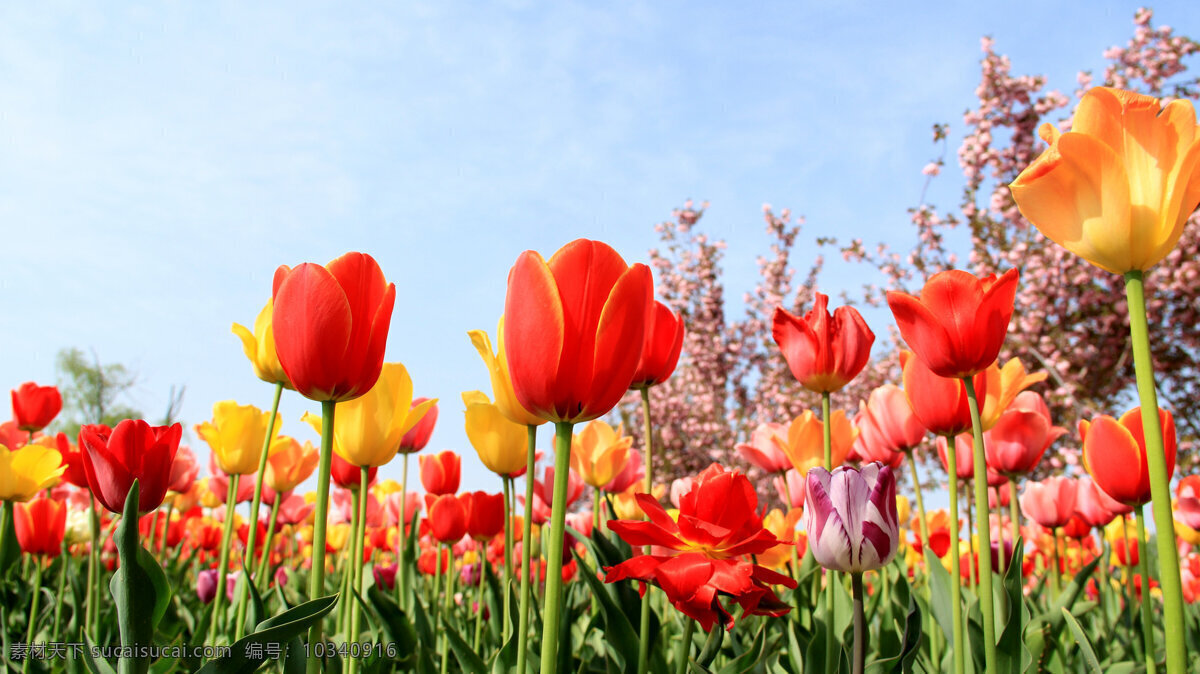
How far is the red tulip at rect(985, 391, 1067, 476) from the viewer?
181 cm

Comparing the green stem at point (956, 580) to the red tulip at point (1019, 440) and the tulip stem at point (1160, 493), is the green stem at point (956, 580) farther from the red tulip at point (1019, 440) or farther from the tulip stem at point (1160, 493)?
the red tulip at point (1019, 440)

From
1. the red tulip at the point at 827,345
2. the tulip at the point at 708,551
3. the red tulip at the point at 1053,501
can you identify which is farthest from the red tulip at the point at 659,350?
the red tulip at the point at 1053,501

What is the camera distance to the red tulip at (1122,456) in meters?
1.44

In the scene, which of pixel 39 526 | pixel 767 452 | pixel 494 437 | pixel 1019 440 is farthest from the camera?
pixel 39 526

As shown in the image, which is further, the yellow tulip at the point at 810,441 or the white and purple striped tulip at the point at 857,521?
the yellow tulip at the point at 810,441

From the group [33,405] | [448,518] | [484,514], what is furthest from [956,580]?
[33,405]

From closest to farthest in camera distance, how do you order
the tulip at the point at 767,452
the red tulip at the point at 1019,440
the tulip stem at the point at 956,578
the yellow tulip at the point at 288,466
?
the tulip stem at the point at 956,578, the red tulip at the point at 1019,440, the yellow tulip at the point at 288,466, the tulip at the point at 767,452

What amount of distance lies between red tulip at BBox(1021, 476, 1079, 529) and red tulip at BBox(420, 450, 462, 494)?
185cm

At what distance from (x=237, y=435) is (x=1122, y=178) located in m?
1.84

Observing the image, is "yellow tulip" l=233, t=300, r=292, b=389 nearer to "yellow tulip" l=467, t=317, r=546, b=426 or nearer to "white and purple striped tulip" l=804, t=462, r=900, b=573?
"yellow tulip" l=467, t=317, r=546, b=426

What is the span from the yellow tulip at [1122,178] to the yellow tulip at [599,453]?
1364 mm

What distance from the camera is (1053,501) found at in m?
2.56

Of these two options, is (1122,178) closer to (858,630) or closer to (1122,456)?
(858,630)

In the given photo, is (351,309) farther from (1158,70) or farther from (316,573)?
(1158,70)
